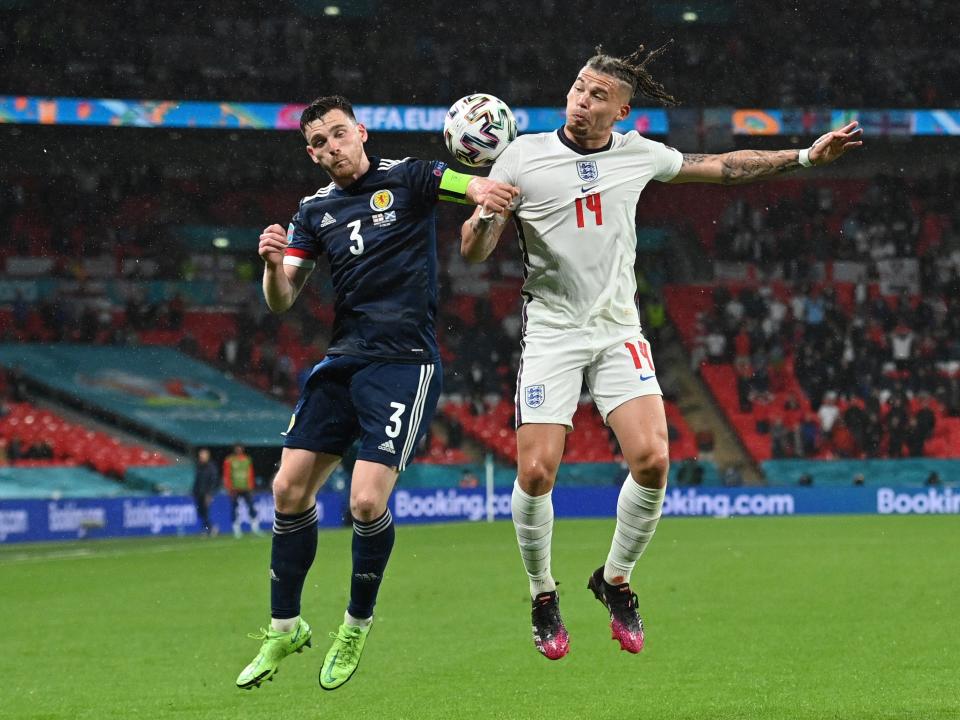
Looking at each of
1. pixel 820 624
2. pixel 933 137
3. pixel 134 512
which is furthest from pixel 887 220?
pixel 820 624

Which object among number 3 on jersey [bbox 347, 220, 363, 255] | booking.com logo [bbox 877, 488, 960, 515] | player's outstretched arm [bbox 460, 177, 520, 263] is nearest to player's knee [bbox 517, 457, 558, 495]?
player's outstretched arm [bbox 460, 177, 520, 263]

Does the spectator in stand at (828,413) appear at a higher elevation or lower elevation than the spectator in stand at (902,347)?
lower

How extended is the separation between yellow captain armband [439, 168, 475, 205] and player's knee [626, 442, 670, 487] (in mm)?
1520

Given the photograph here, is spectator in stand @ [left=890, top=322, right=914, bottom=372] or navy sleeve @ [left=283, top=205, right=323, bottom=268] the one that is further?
spectator in stand @ [left=890, top=322, right=914, bottom=372]

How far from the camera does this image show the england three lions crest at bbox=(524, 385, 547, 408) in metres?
6.48

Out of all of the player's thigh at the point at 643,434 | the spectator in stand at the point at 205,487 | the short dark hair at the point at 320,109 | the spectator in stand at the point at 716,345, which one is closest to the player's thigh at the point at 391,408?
the player's thigh at the point at 643,434

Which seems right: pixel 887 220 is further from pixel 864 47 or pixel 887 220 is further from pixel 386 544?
pixel 386 544

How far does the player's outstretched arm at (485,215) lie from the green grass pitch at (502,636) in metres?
2.71

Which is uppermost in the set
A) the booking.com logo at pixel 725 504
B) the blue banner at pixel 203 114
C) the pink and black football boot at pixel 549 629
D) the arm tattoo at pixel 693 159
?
the blue banner at pixel 203 114

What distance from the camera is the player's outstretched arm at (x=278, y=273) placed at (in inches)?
243

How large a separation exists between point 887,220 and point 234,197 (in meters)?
16.2

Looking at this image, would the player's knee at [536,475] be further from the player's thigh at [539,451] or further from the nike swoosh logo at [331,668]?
the nike swoosh logo at [331,668]

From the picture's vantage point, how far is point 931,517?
964 inches

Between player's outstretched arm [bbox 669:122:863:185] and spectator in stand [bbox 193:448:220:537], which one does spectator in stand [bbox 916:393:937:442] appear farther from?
player's outstretched arm [bbox 669:122:863:185]
